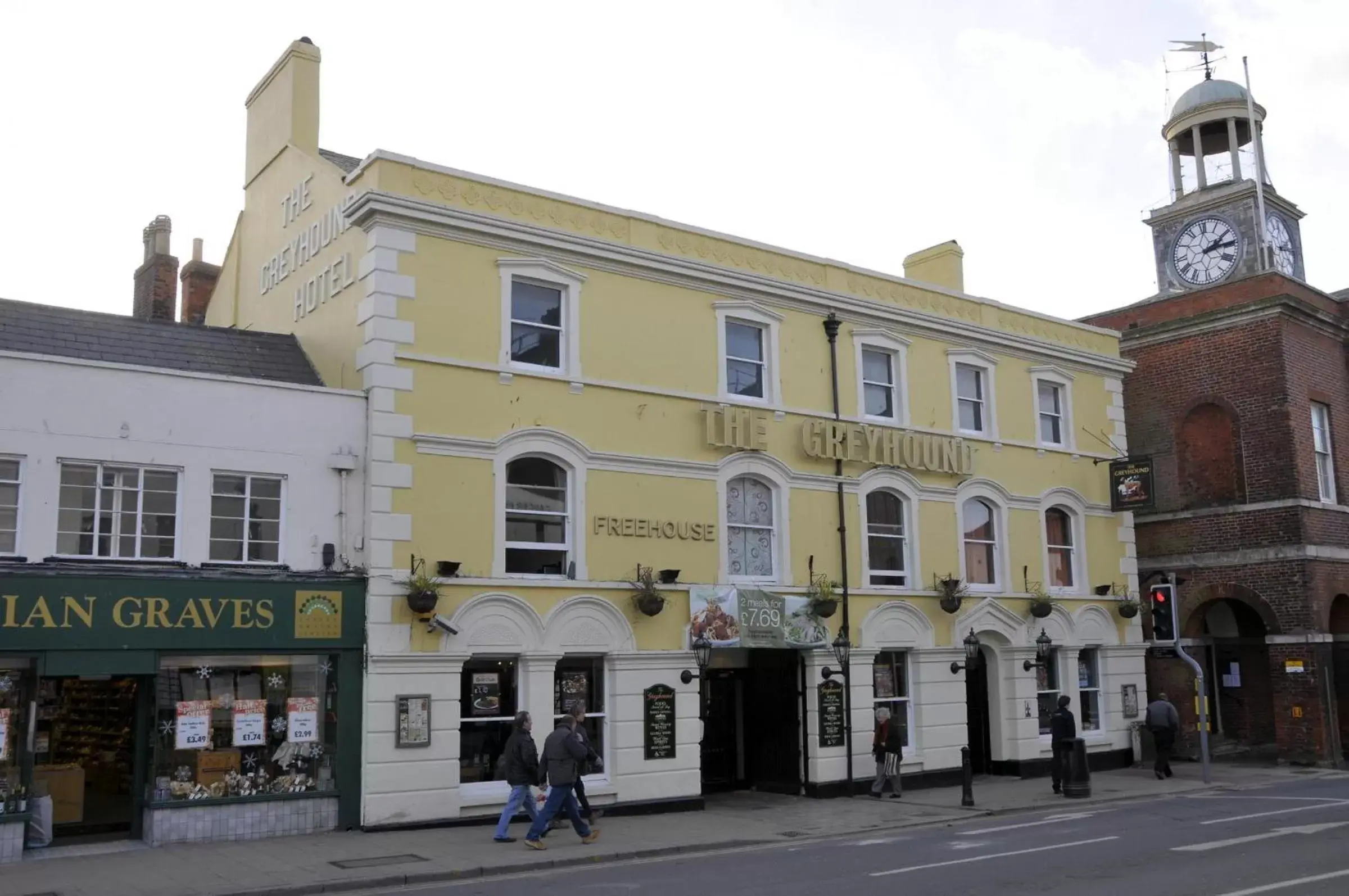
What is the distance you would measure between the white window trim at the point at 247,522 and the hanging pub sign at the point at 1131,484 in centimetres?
1799

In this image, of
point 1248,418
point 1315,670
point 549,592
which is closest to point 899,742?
point 549,592

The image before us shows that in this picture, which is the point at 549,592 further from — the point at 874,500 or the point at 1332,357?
the point at 1332,357

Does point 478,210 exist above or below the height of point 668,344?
above

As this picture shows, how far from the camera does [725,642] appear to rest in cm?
2047

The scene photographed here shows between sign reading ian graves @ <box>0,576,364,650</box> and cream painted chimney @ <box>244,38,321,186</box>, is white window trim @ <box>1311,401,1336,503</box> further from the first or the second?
cream painted chimney @ <box>244,38,321,186</box>

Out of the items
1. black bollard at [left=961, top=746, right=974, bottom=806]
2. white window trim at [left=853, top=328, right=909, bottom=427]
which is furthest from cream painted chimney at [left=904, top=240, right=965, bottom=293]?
black bollard at [left=961, top=746, right=974, bottom=806]

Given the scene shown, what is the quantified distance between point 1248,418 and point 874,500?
10.1 meters

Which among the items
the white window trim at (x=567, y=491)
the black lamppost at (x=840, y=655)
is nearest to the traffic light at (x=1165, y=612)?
the black lamppost at (x=840, y=655)

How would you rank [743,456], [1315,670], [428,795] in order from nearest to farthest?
[428,795]
[743,456]
[1315,670]

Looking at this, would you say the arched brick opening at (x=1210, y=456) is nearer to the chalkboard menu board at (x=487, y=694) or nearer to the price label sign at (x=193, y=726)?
the chalkboard menu board at (x=487, y=694)

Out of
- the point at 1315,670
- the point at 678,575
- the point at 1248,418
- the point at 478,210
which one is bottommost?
the point at 1315,670

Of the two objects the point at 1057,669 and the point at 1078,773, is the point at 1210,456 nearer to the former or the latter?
the point at 1057,669

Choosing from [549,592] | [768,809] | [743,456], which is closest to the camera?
[549,592]

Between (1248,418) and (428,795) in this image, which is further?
(1248,418)
